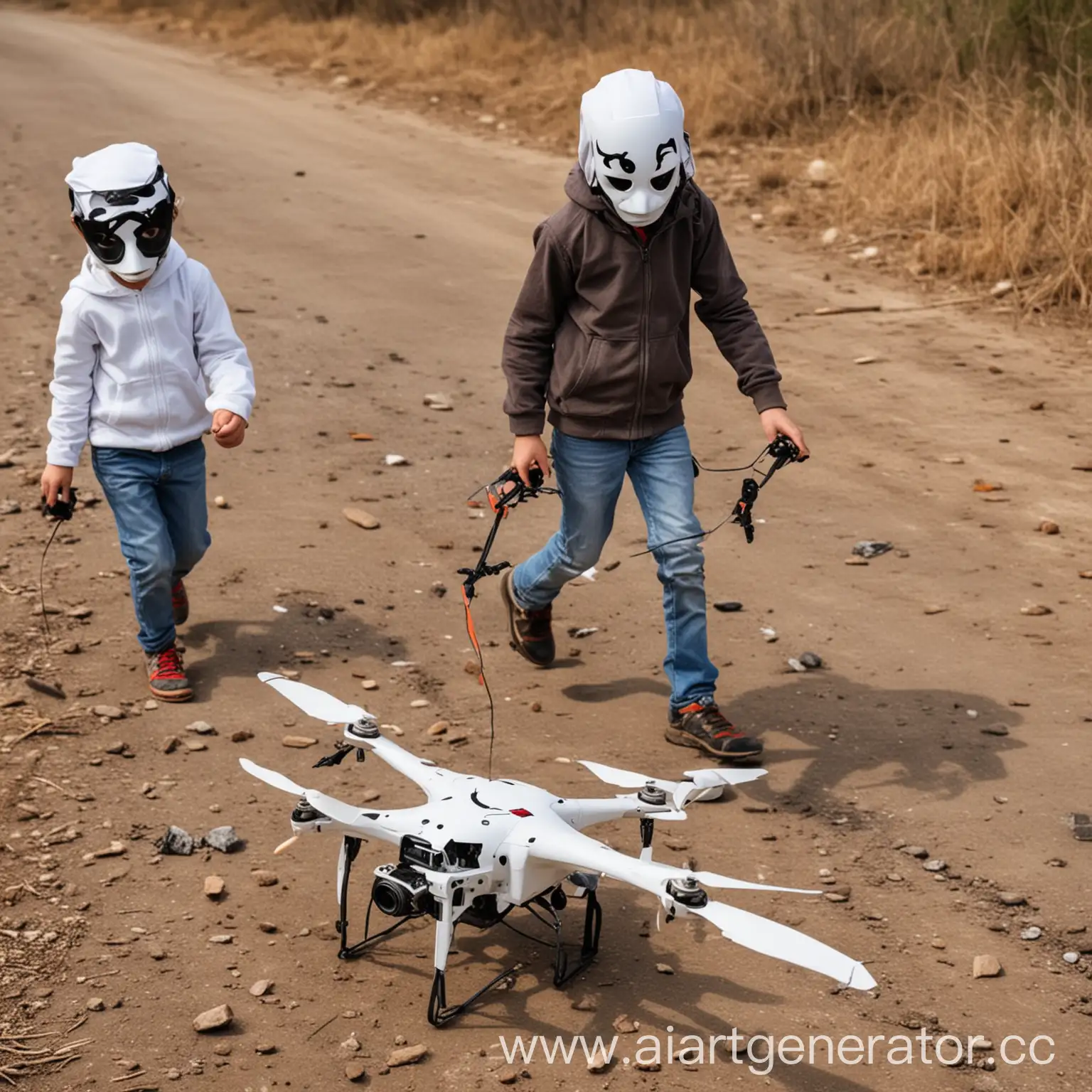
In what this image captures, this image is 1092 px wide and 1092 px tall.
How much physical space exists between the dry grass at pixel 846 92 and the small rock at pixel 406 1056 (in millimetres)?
6752

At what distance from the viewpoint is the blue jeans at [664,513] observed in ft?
15.2

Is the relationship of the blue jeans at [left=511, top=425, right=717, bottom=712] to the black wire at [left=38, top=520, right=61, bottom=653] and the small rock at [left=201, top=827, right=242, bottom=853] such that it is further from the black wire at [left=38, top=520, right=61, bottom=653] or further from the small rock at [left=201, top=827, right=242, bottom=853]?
the black wire at [left=38, top=520, right=61, bottom=653]

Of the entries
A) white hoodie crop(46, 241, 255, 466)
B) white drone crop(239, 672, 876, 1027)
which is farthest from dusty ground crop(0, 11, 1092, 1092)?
white hoodie crop(46, 241, 255, 466)

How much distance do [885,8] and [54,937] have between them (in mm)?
10955

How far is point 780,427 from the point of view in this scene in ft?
14.6

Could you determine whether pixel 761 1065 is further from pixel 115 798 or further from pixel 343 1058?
pixel 115 798

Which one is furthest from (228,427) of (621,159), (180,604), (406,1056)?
(406,1056)

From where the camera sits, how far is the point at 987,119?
33.4 feet

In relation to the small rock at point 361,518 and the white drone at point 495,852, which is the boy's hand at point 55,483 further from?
the small rock at point 361,518

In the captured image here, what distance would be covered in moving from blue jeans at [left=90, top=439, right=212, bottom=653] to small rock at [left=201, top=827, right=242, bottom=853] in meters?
1.02

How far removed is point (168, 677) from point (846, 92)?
8737 millimetres

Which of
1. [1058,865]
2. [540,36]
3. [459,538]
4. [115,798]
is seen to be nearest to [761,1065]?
[1058,865]

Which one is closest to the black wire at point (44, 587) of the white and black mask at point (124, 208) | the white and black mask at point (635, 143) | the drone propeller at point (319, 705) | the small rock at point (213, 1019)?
the white and black mask at point (124, 208)

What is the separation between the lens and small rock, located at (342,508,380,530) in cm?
646
